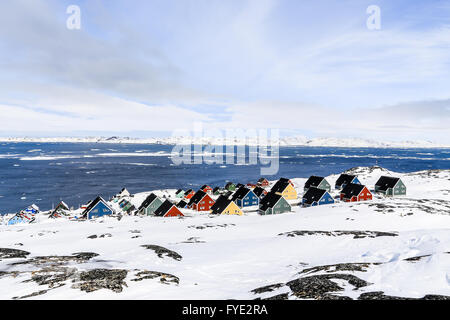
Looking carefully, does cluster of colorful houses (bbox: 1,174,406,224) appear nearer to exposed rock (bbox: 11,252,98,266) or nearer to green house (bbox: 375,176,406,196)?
green house (bbox: 375,176,406,196)

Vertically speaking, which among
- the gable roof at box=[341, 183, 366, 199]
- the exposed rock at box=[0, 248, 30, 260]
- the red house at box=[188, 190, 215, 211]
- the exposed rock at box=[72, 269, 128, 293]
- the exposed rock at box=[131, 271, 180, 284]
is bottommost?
the red house at box=[188, 190, 215, 211]

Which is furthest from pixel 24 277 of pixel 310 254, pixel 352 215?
pixel 352 215

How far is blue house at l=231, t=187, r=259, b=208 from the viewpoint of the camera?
6669cm

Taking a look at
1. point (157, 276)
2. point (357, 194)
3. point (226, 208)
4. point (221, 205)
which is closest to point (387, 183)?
point (357, 194)

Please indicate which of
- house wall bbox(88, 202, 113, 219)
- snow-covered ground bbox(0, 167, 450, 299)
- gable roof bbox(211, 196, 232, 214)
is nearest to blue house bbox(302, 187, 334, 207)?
gable roof bbox(211, 196, 232, 214)

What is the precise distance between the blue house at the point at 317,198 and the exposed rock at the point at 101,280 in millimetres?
53123

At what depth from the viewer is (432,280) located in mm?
9812

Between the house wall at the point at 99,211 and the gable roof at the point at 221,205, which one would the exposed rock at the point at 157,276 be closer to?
the gable roof at the point at 221,205

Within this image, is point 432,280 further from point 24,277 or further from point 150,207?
point 150,207

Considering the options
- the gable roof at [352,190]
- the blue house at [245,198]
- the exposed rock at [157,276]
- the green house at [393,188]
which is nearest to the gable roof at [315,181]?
the gable roof at [352,190]

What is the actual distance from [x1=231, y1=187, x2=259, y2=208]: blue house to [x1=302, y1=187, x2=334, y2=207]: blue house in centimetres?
1402

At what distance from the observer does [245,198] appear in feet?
220

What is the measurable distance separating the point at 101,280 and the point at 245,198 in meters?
56.9
